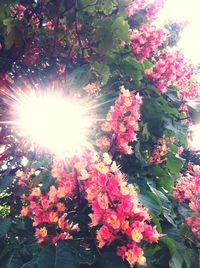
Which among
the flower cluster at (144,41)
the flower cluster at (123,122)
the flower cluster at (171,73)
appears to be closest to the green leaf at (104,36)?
the flower cluster at (144,41)

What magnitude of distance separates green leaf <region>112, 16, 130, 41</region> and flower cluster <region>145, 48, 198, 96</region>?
508mm

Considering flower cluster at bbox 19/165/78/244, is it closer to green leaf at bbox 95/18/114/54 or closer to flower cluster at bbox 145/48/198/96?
green leaf at bbox 95/18/114/54

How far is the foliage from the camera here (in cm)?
162

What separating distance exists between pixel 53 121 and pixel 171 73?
50.1 inches

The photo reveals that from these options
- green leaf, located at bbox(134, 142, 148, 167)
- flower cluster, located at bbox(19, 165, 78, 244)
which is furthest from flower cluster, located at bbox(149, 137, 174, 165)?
flower cluster, located at bbox(19, 165, 78, 244)

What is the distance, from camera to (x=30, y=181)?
7.97 ft

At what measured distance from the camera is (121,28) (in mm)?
2973

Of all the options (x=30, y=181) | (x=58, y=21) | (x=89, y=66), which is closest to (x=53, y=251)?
(x=30, y=181)

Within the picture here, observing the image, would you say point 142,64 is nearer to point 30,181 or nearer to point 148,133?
point 148,133

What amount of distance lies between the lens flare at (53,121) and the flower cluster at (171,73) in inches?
32.6

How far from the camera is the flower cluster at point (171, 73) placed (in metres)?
3.30

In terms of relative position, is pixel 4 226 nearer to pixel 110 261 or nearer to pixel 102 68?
pixel 110 261

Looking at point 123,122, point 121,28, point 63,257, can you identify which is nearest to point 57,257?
point 63,257

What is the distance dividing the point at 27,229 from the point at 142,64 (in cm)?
210
